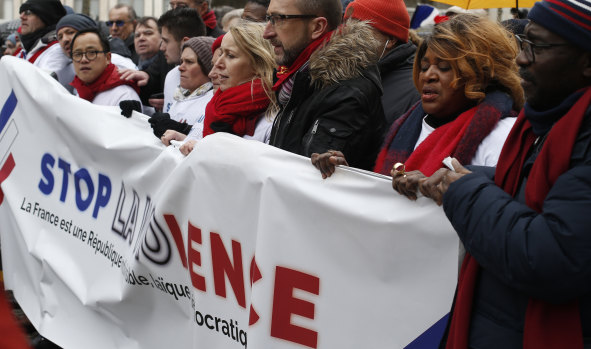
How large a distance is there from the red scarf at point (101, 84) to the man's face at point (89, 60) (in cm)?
3

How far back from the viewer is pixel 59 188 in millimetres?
4926

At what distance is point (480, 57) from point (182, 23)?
11.8 feet

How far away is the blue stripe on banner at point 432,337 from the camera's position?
2.65 metres

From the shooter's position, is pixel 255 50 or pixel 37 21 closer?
pixel 255 50

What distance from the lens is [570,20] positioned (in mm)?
2098

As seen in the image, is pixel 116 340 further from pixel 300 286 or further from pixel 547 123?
pixel 547 123

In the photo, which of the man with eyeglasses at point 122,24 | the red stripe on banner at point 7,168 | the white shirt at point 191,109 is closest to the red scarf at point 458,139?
the white shirt at point 191,109

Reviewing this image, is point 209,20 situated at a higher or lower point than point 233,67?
lower

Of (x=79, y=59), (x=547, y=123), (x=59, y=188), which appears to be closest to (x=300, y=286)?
(x=547, y=123)

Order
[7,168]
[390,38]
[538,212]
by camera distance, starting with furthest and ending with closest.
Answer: [7,168] → [390,38] → [538,212]

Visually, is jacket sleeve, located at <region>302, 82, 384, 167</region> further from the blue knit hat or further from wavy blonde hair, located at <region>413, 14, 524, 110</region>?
the blue knit hat

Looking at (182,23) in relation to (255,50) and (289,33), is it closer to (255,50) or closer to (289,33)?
(255,50)

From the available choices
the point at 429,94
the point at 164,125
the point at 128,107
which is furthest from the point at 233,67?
the point at 429,94

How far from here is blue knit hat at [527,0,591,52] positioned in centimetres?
208
